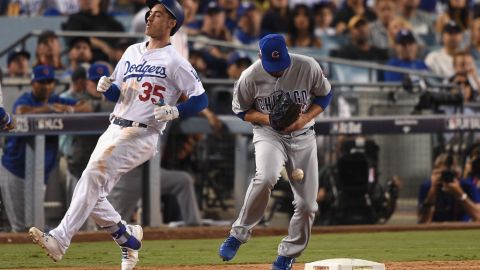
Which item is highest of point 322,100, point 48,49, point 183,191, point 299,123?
point 48,49

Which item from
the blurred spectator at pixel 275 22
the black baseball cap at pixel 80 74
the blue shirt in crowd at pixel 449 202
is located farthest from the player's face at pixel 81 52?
the blue shirt in crowd at pixel 449 202

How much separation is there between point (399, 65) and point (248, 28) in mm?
2544

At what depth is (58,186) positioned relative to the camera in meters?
12.5

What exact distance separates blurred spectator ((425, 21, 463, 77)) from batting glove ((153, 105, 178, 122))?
882cm

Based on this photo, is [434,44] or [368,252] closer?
[368,252]

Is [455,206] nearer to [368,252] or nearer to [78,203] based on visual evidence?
[368,252]

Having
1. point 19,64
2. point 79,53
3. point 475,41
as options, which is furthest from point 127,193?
point 475,41

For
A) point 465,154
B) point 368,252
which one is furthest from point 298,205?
point 465,154

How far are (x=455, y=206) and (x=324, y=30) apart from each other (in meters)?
5.23

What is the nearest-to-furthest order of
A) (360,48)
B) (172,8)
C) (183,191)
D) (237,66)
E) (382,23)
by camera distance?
(172,8), (183,191), (237,66), (360,48), (382,23)

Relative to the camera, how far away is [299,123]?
26.9ft

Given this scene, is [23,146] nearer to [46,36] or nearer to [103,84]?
[46,36]

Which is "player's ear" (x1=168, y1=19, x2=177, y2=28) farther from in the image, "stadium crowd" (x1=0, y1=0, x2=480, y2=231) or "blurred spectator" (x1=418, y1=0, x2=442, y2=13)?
"blurred spectator" (x1=418, y1=0, x2=442, y2=13)

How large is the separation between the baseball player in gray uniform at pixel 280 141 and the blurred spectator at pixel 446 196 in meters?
5.47
